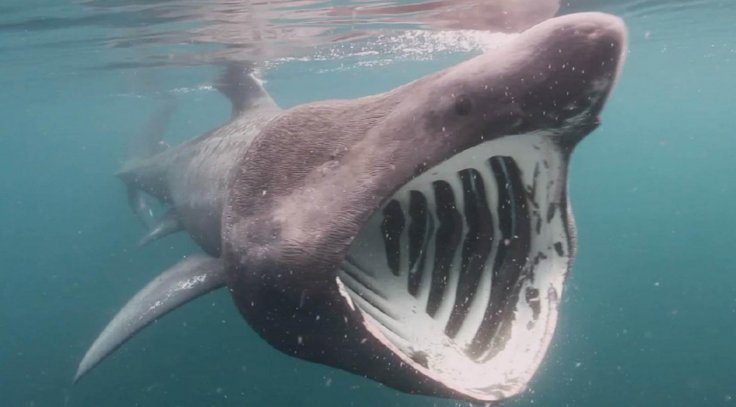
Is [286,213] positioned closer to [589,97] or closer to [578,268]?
[589,97]

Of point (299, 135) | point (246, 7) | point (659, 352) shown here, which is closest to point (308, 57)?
point (246, 7)

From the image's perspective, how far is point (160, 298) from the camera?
564 cm

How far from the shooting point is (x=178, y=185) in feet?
26.1

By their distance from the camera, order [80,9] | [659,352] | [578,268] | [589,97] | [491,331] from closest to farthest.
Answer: [589,97] → [491,331] → [80,9] → [659,352] → [578,268]

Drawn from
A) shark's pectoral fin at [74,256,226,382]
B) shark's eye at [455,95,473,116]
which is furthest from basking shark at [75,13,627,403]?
shark's pectoral fin at [74,256,226,382]

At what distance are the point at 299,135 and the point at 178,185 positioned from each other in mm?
5630

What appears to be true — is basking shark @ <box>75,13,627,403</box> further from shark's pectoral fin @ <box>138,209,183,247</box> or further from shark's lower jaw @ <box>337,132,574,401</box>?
shark's pectoral fin @ <box>138,209,183,247</box>

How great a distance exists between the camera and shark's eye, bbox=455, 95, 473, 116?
2.35 metres

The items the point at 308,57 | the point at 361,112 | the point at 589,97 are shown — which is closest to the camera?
the point at 589,97

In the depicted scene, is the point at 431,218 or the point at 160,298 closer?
the point at 431,218

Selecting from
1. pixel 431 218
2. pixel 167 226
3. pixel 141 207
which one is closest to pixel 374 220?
pixel 431 218

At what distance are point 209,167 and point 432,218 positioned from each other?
4097 mm

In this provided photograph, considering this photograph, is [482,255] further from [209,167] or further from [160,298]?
[209,167]

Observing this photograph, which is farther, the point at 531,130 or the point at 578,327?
the point at 578,327
